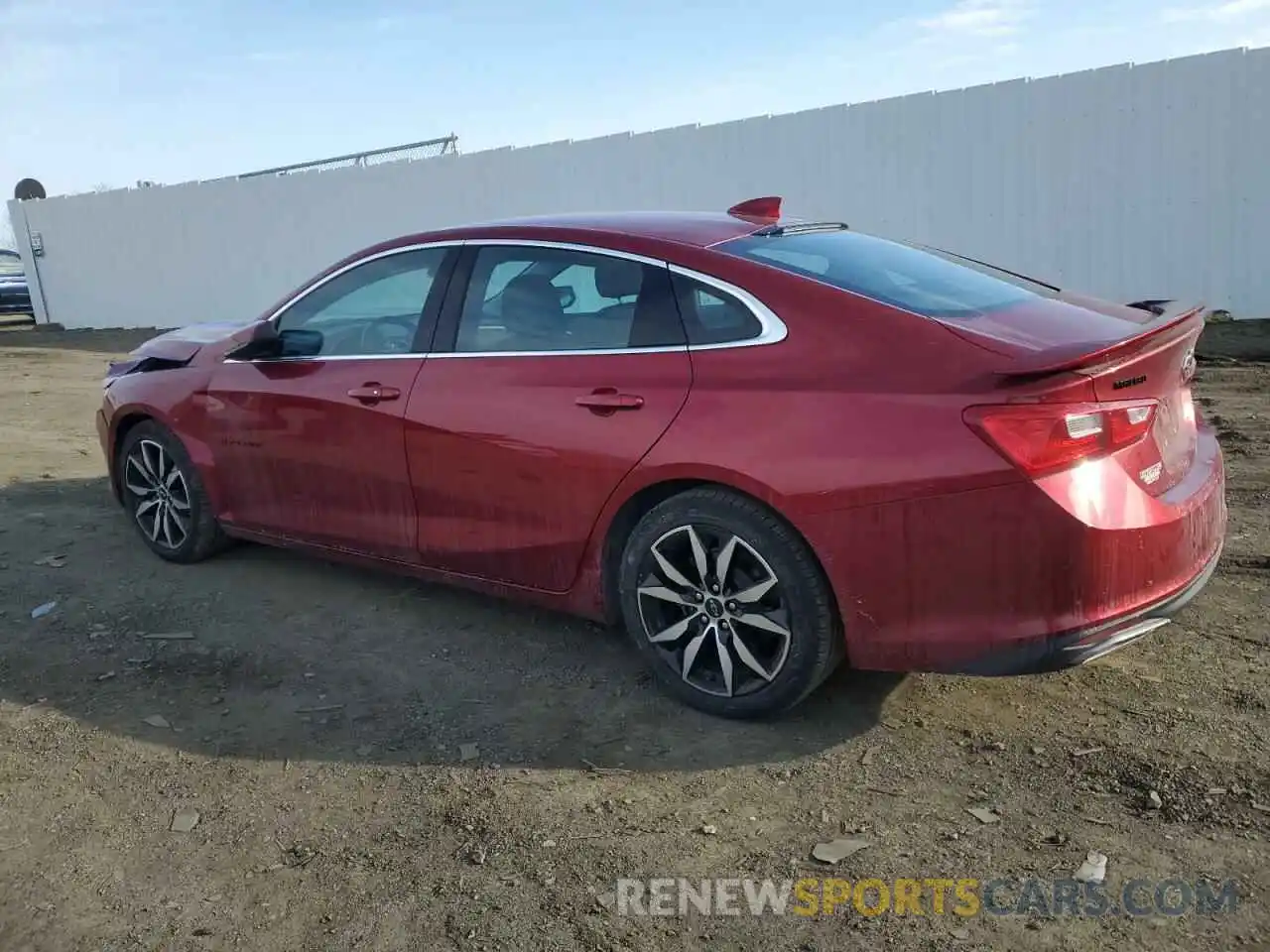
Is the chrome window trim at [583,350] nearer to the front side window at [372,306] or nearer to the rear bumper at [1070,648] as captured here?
the front side window at [372,306]

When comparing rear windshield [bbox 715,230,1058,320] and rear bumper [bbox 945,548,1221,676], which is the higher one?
rear windshield [bbox 715,230,1058,320]

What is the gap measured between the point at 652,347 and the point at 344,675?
5.70 ft

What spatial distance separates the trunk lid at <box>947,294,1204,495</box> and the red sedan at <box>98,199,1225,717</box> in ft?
0.05

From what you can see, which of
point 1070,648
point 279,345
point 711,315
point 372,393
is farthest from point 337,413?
point 1070,648

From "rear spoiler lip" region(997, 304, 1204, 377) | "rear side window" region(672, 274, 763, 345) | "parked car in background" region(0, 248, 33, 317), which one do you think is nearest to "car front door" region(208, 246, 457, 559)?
"rear side window" region(672, 274, 763, 345)

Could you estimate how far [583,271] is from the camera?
4.30m

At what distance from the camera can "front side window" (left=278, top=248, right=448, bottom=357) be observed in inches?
187

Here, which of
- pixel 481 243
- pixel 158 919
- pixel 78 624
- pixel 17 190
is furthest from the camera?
pixel 17 190

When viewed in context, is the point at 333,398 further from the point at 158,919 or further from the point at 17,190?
the point at 17,190

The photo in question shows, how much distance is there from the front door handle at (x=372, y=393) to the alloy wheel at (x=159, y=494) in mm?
1387

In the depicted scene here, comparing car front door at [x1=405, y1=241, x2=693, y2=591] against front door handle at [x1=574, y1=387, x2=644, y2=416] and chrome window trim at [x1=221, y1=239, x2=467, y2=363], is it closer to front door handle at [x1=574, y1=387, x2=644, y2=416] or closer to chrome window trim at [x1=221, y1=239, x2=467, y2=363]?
front door handle at [x1=574, y1=387, x2=644, y2=416]

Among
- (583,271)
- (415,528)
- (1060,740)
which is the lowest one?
(1060,740)

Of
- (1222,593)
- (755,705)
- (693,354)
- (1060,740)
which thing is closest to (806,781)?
(755,705)

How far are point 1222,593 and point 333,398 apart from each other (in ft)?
12.3
